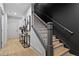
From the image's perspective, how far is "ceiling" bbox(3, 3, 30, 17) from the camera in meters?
1.92

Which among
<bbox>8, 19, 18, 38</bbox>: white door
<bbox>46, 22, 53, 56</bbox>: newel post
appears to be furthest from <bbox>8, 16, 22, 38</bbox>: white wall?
<bbox>46, 22, 53, 56</bbox>: newel post

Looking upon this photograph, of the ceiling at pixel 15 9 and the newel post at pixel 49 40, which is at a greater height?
the ceiling at pixel 15 9

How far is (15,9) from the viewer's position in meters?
1.96

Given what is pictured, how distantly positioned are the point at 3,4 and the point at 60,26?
4.95ft

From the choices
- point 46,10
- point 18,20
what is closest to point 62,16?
point 46,10

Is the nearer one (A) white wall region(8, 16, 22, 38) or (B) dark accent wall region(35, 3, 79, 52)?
(A) white wall region(8, 16, 22, 38)

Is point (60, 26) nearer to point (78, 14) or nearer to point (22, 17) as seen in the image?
point (78, 14)

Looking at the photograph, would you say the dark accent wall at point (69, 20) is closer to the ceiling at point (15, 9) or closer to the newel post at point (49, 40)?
the newel post at point (49, 40)

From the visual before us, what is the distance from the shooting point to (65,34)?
2658 mm

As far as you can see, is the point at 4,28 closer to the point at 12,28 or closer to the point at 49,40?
the point at 12,28

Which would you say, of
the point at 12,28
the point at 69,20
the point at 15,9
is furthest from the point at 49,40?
the point at 69,20

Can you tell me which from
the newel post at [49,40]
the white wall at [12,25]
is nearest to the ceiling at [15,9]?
the white wall at [12,25]

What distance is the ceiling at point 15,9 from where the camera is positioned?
192 centimetres

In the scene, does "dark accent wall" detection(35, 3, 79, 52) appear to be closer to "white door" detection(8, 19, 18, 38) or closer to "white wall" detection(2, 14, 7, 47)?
"white door" detection(8, 19, 18, 38)
